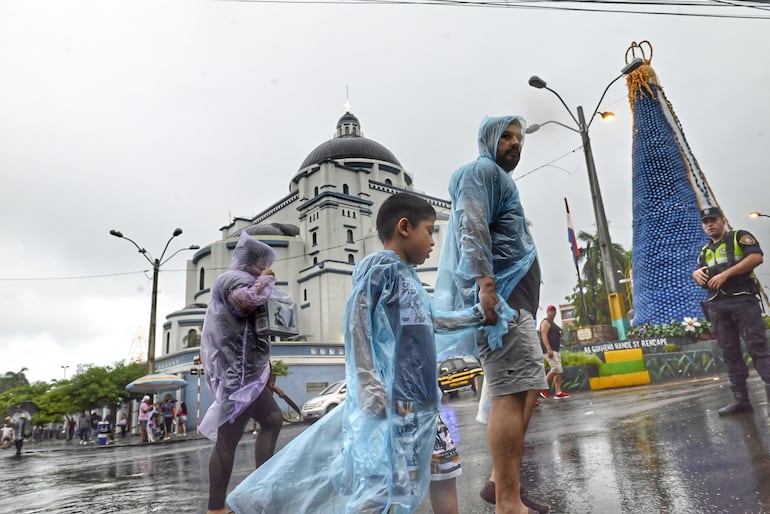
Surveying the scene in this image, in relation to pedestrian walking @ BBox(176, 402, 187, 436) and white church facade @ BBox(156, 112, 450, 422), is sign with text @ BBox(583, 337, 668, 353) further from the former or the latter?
white church facade @ BBox(156, 112, 450, 422)

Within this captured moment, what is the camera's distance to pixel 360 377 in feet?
6.51

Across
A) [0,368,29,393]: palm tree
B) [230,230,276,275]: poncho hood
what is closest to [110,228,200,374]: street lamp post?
[230,230,276,275]: poncho hood

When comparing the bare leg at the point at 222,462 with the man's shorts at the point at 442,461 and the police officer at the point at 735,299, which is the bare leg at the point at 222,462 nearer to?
the man's shorts at the point at 442,461

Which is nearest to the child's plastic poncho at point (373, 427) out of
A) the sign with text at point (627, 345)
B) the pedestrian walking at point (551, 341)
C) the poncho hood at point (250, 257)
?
the poncho hood at point (250, 257)

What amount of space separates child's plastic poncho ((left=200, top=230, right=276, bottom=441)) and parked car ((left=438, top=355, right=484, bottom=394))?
12.7 m

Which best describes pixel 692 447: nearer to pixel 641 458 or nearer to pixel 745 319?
pixel 641 458

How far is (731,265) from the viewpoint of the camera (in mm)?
4566

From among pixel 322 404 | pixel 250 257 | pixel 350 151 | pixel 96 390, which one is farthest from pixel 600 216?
pixel 350 151

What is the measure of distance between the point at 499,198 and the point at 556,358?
23.5 feet

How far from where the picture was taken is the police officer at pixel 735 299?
176 inches

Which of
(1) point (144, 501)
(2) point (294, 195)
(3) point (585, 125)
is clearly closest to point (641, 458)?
(1) point (144, 501)

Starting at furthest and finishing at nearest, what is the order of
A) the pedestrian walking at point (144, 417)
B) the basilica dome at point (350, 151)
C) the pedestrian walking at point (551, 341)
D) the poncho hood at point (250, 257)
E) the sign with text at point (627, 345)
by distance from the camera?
the basilica dome at point (350, 151) → the pedestrian walking at point (144, 417) → the sign with text at point (627, 345) → the pedestrian walking at point (551, 341) → the poncho hood at point (250, 257)

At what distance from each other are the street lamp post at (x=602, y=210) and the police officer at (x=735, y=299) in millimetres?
6995

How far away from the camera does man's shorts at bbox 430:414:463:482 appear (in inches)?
80.8
